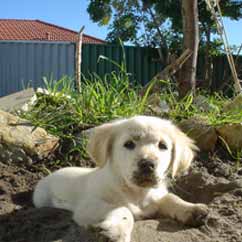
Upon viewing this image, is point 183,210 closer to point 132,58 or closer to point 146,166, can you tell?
point 146,166

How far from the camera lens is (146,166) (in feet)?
9.84

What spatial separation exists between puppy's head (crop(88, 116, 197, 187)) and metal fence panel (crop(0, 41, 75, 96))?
45.3 ft

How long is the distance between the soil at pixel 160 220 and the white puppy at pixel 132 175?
98 mm

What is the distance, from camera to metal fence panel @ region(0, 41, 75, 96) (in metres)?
17.4

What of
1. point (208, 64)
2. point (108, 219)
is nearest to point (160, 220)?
point (108, 219)

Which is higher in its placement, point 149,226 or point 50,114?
point 50,114

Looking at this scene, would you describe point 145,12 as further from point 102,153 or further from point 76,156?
point 102,153

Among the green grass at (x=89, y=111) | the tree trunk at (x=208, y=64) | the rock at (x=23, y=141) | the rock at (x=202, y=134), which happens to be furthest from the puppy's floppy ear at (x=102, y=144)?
the tree trunk at (x=208, y=64)

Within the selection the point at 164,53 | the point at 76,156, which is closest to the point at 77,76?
the point at 76,156

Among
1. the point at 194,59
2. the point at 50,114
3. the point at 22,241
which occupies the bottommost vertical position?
the point at 22,241

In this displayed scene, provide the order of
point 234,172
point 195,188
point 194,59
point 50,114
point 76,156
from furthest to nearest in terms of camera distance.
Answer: point 194,59, point 50,114, point 76,156, point 234,172, point 195,188

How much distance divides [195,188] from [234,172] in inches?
16.6

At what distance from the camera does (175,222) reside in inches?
128

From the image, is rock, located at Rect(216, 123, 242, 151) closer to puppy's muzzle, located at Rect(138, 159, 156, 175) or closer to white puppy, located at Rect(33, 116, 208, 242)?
white puppy, located at Rect(33, 116, 208, 242)
